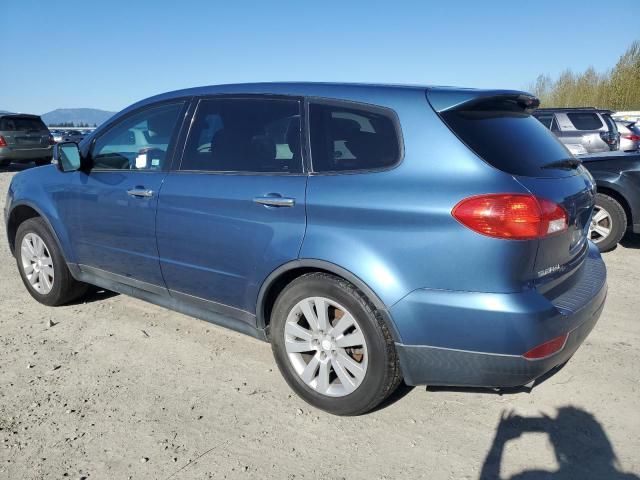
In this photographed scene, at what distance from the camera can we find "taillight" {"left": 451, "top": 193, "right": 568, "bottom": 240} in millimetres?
2145

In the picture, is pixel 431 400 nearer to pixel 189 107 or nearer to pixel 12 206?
pixel 189 107

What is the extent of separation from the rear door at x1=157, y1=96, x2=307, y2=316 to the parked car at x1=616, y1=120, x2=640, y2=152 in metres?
11.2

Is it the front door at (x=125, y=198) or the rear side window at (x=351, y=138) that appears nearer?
the rear side window at (x=351, y=138)

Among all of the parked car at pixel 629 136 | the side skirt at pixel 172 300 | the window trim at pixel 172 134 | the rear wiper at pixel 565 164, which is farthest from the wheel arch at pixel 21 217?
the parked car at pixel 629 136

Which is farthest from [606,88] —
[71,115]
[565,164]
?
[71,115]

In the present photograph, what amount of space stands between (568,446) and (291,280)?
5.22 feet

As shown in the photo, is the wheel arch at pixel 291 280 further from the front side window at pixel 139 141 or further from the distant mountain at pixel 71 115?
the distant mountain at pixel 71 115

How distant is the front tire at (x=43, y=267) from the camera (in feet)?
13.4

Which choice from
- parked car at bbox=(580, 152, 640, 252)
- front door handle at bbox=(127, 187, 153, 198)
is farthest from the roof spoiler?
parked car at bbox=(580, 152, 640, 252)

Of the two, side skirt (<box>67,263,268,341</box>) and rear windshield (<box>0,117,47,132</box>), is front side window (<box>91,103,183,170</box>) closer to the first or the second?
side skirt (<box>67,263,268,341</box>)

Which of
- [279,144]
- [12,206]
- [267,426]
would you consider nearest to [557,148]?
[279,144]

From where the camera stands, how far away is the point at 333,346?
8.63ft

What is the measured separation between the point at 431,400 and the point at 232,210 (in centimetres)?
155

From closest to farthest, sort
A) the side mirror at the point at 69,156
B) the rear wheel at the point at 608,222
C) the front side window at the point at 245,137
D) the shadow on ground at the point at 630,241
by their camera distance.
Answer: the front side window at the point at 245,137 → the side mirror at the point at 69,156 → the rear wheel at the point at 608,222 → the shadow on ground at the point at 630,241
